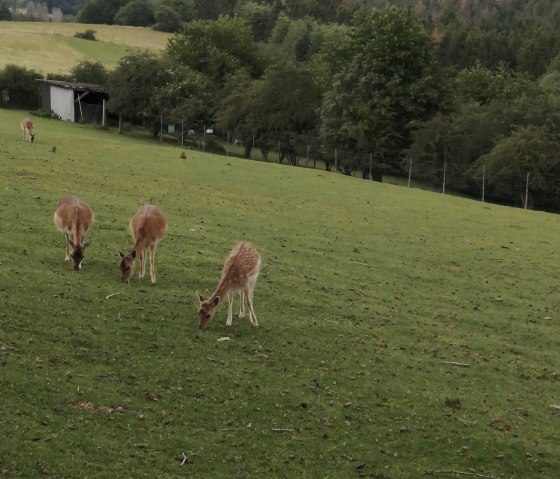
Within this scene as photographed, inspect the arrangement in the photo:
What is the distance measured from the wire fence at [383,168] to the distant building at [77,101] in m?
7.37

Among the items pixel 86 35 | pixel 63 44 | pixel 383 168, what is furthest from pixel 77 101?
pixel 86 35

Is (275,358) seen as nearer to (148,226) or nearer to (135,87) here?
(148,226)

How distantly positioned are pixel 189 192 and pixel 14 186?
664 centimetres

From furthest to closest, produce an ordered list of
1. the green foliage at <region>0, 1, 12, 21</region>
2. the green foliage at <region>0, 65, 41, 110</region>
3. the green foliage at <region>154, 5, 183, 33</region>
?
the green foliage at <region>0, 1, 12, 21</region> < the green foliage at <region>154, 5, 183, 33</region> < the green foliage at <region>0, 65, 41, 110</region>

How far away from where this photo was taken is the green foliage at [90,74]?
71.8 meters

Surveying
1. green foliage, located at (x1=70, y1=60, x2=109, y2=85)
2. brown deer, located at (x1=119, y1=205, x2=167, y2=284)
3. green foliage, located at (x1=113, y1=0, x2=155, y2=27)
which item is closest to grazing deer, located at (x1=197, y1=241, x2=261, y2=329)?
brown deer, located at (x1=119, y1=205, x2=167, y2=284)

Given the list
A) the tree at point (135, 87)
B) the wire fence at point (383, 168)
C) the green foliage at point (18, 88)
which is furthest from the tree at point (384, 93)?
the green foliage at point (18, 88)

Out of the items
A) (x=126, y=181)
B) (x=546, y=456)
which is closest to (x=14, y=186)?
(x=126, y=181)

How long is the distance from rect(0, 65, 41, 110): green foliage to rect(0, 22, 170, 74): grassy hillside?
10789 mm

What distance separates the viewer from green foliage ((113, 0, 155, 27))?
147 meters

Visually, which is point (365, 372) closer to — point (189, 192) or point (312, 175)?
point (189, 192)

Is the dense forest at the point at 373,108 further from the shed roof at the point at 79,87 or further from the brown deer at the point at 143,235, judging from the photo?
the brown deer at the point at 143,235

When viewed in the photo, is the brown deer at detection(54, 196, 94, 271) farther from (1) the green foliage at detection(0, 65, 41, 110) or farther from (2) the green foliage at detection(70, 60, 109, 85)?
(2) the green foliage at detection(70, 60, 109, 85)

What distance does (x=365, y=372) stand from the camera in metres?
11.2
